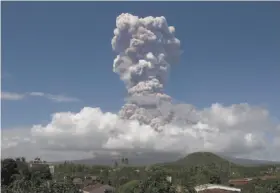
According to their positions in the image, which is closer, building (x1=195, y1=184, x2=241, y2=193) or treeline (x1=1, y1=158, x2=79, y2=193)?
treeline (x1=1, y1=158, x2=79, y2=193)

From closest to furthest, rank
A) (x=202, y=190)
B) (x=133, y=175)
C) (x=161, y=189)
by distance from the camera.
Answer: (x=161, y=189) < (x=202, y=190) < (x=133, y=175)

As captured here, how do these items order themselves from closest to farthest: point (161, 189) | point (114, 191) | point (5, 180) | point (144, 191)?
point (161, 189)
point (144, 191)
point (5, 180)
point (114, 191)

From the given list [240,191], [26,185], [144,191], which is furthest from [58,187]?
[240,191]

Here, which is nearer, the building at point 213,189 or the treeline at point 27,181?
the treeline at point 27,181

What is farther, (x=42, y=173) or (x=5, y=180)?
(x=42, y=173)

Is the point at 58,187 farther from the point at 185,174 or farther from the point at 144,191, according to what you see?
the point at 185,174

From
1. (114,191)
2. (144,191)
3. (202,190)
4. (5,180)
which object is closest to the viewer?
(144,191)

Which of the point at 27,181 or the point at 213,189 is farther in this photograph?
the point at 213,189

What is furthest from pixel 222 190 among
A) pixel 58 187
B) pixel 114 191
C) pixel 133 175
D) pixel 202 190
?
pixel 133 175

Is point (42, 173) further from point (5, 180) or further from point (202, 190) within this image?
point (202, 190)
